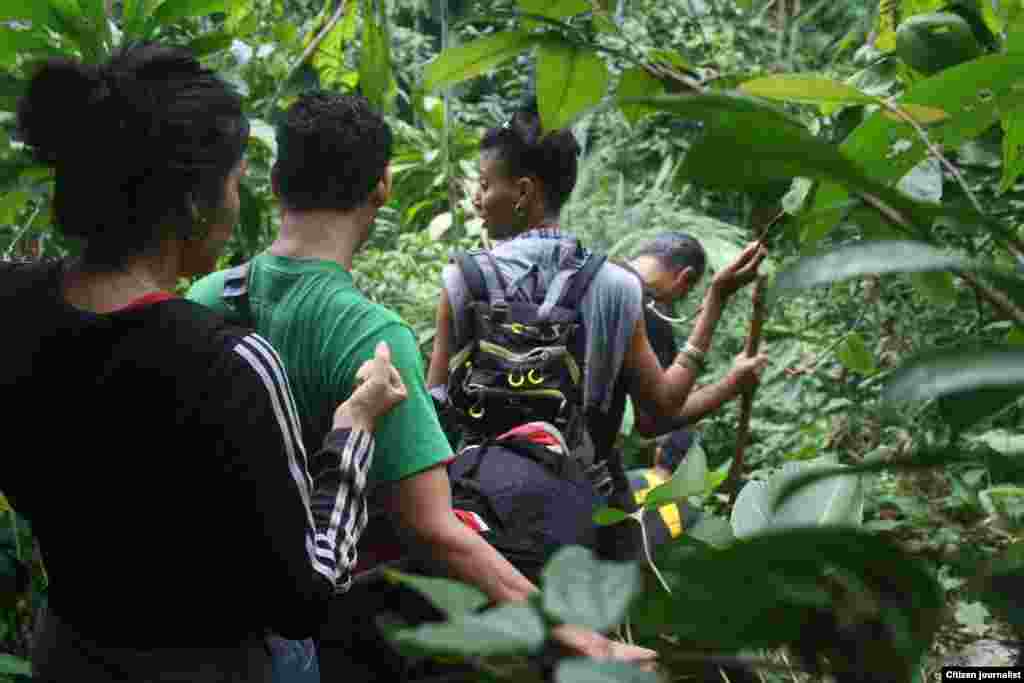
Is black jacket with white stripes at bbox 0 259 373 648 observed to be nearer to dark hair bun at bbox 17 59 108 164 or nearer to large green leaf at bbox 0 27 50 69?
dark hair bun at bbox 17 59 108 164

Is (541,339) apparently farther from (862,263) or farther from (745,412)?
(862,263)

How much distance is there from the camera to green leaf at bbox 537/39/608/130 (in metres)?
1.07

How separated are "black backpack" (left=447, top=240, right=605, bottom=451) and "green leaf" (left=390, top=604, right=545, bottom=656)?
2.02 m

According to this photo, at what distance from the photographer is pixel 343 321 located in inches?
77.9

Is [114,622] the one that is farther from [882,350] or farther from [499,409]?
[882,350]

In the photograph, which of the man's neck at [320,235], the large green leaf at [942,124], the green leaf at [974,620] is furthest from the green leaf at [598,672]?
the man's neck at [320,235]

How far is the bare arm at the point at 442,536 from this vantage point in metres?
1.88

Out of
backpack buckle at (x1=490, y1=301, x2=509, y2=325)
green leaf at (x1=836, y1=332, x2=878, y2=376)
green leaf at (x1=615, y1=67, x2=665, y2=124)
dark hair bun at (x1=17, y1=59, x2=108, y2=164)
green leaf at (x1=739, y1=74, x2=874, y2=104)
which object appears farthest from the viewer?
backpack buckle at (x1=490, y1=301, x2=509, y2=325)

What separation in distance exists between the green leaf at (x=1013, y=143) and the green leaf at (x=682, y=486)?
41 centimetres

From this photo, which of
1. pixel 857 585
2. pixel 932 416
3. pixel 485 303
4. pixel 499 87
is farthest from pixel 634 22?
pixel 857 585

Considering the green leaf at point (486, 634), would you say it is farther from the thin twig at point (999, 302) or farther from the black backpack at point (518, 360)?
the black backpack at point (518, 360)

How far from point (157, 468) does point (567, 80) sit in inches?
28.7

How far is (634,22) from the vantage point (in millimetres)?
7746

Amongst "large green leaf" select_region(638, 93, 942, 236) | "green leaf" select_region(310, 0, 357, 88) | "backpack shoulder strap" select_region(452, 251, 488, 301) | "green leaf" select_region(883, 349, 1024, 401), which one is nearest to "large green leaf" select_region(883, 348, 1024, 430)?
"green leaf" select_region(883, 349, 1024, 401)
